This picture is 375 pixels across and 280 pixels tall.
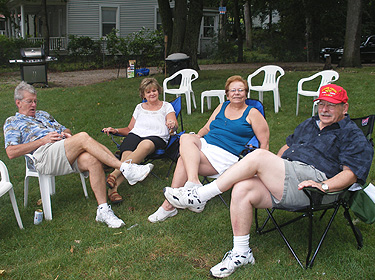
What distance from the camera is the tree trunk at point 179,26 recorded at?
37.4 feet

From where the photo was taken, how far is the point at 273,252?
9.43 feet

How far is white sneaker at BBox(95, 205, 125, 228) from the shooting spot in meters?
3.30

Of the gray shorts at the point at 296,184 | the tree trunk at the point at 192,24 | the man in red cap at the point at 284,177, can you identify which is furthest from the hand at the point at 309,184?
the tree trunk at the point at 192,24

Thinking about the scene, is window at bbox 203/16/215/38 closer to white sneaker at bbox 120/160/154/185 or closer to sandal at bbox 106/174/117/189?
sandal at bbox 106/174/117/189

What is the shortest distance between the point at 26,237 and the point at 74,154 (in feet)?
2.60

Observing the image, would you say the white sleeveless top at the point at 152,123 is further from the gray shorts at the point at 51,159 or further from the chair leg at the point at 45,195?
the chair leg at the point at 45,195

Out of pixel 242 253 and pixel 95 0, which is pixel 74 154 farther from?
pixel 95 0

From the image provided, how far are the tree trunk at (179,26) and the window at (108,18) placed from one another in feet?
33.8

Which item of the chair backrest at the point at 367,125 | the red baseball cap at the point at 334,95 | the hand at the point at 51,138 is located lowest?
the hand at the point at 51,138

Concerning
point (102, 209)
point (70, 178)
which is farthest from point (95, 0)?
point (102, 209)

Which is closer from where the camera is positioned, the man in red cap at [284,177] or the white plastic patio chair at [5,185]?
the man in red cap at [284,177]

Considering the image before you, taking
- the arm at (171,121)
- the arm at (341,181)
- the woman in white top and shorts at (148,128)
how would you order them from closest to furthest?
the arm at (341,181) < the woman in white top and shorts at (148,128) < the arm at (171,121)

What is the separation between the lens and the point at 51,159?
342 centimetres

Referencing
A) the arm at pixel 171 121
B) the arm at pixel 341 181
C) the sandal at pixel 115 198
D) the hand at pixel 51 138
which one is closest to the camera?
the arm at pixel 341 181
